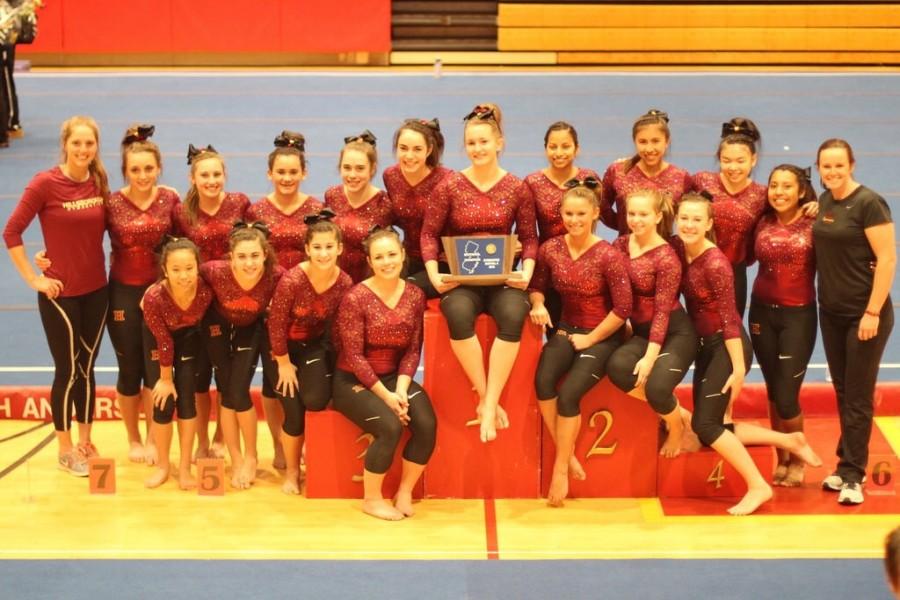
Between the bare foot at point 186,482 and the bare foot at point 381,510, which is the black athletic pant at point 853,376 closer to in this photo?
the bare foot at point 381,510

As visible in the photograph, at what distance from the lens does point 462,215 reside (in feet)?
19.1

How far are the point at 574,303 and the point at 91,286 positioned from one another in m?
2.11

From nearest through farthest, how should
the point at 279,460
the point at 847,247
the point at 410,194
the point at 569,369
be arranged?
the point at 847,247, the point at 569,369, the point at 410,194, the point at 279,460

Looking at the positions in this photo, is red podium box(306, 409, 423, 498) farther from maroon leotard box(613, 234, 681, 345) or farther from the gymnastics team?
maroon leotard box(613, 234, 681, 345)

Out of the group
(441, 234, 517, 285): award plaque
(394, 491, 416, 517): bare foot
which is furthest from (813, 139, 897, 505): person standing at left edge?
(394, 491, 416, 517): bare foot

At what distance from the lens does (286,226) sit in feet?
19.4

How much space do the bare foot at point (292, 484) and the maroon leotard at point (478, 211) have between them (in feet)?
3.69

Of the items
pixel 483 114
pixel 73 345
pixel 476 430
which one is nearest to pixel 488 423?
pixel 476 430

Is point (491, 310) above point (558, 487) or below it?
above

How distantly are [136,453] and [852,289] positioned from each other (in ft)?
10.8

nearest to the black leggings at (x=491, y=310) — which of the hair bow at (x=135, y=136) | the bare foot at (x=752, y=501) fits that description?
the bare foot at (x=752, y=501)

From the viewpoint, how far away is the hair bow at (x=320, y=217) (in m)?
5.61

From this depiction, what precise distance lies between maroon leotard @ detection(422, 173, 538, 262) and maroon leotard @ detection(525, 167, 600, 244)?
11cm

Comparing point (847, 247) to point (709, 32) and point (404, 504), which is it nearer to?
point (404, 504)
